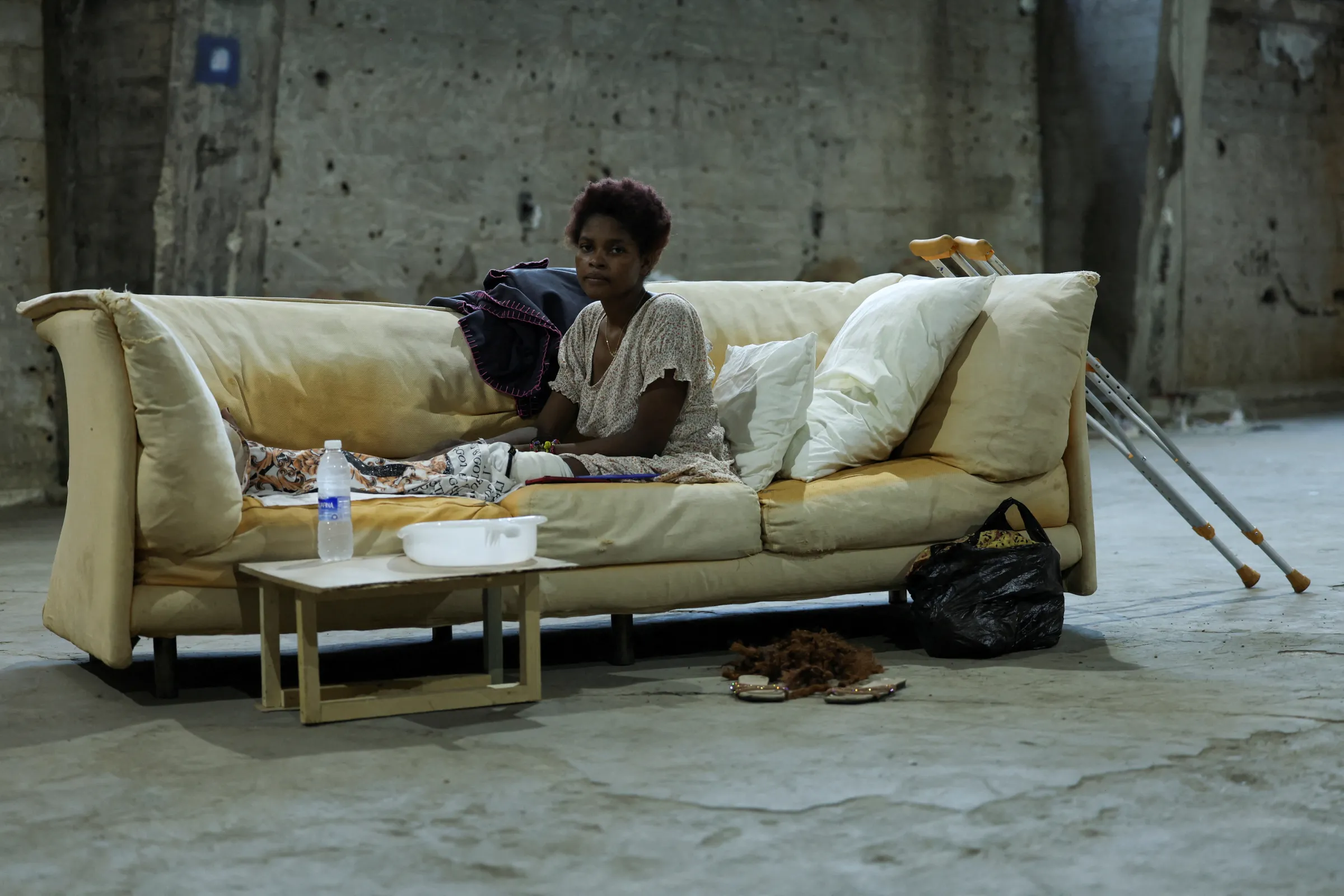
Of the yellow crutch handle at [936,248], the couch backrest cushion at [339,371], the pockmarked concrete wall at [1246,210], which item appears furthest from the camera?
the pockmarked concrete wall at [1246,210]

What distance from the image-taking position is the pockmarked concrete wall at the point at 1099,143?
9.15 m

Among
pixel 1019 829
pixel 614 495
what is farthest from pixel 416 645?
pixel 1019 829

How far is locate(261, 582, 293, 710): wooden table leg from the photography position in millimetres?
2768

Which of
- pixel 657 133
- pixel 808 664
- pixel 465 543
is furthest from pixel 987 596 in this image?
pixel 657 133

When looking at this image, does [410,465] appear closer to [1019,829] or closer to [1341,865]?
[1019,829]

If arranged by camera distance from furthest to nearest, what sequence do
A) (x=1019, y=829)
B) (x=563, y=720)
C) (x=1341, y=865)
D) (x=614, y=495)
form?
1. (x=614, y=495)
2. (x=563, y=720)
3. (x=1019, y=829)
4. (x=1341, y=865)

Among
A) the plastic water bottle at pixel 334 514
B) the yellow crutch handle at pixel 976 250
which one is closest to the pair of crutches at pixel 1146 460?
the yellow crutch handle at pixel 976 250

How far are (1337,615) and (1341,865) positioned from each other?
188 centimetres

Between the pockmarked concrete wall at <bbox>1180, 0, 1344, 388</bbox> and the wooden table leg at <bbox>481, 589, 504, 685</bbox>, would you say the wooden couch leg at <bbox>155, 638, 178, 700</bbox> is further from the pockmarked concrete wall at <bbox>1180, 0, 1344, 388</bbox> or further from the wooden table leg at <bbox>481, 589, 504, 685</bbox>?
the pockmarked concrete wall at <bbox>1180, 0, 1344, 388</bbox>

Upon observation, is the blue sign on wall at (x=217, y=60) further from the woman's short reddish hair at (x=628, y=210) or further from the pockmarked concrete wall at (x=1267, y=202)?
the pockmarked concrete wall at (x=1267, y=202)

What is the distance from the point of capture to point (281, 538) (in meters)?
2.89

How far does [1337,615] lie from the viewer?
3.54 metres

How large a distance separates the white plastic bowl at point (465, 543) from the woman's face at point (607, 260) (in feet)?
2.83

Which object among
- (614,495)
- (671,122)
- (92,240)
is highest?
(671,122)
